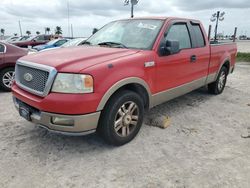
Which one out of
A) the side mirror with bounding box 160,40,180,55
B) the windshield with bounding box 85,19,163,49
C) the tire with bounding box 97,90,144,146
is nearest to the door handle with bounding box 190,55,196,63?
the side mirror with bounding box 160,40,180,55

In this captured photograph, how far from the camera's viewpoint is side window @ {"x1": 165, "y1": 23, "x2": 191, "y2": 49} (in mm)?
4096

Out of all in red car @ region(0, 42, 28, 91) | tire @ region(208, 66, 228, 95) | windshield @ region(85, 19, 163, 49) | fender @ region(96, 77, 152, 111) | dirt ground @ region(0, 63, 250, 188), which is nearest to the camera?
dirt ground @ region(0, 63, 250, 188)

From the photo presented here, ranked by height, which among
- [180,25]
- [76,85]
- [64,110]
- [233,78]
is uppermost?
[180,25]

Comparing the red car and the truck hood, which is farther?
the red car

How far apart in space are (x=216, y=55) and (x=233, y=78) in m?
3.61

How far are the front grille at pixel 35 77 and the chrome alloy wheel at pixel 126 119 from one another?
0.98m

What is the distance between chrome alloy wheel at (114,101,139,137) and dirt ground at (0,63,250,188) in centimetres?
22

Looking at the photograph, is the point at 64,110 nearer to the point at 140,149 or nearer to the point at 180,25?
the point at 140,149

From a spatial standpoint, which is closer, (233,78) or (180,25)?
(180,25)

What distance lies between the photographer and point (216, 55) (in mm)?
5516

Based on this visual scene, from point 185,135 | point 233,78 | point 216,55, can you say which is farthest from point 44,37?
point 185,135

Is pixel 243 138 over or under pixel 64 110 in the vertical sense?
under

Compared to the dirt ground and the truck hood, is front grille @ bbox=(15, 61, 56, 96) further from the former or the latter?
the dirt ground

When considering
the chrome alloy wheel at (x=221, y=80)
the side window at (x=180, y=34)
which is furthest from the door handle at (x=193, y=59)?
the chrome alloy wheel at (x=221, y=80)
